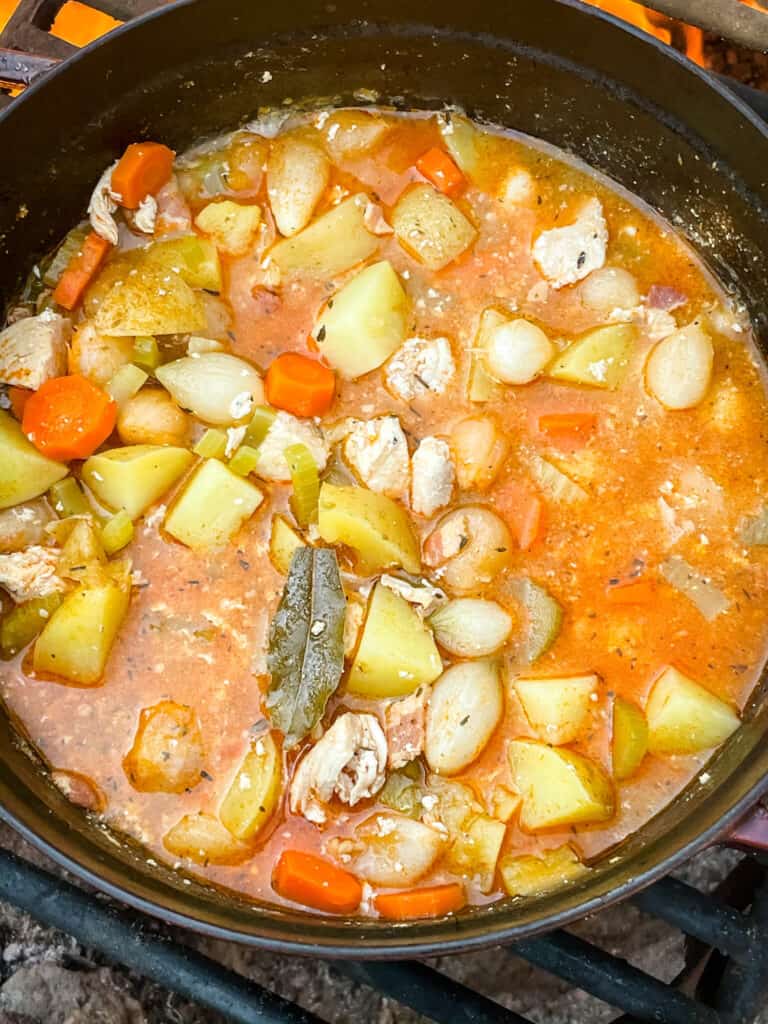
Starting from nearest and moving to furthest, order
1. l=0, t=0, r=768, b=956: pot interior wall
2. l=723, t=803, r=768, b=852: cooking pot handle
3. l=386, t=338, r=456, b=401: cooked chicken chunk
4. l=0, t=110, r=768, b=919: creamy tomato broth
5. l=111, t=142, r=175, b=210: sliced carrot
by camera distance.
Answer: l=723, t=803, r=768, b=852: cooking pot handle
l=0, t=0, r=768, b=956: pot interior wall
l=0, t=110, r=768, b=919: creamy tomato broth
l=386, t=338, r=456, b=401: cooked chicken chunk
l=111, t=142, r=175, b=210: sliced carrot

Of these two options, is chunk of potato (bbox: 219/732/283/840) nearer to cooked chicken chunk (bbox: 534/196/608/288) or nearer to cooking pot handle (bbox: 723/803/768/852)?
cooking pot handle (bbox: 723/803/768/852)

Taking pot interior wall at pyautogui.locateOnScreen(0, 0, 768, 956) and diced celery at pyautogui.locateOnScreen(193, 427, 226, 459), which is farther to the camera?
diced celery at pyautogui.locateOnScreen(193, 427, 226, 459)

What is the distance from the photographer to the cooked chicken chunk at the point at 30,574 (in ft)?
8.82

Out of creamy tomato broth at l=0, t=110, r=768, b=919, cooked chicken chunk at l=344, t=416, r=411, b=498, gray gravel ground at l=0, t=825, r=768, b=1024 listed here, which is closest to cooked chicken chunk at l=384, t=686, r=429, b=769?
creamy tomato broth at l=0, t=110, r=768, b=919

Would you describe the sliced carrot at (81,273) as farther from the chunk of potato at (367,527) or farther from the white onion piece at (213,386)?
the chunk of potato at (367,527)

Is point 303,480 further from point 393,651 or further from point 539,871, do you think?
point 539,871

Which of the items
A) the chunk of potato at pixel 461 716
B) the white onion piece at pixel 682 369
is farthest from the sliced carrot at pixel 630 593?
the white onion piece at pixel 682 369

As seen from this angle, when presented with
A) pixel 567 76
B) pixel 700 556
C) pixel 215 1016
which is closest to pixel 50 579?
pixel 215 1016

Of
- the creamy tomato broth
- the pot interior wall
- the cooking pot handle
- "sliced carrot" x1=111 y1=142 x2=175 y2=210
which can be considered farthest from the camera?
"sliced carrot" x1=111 y1=142 x2=175 y2=210

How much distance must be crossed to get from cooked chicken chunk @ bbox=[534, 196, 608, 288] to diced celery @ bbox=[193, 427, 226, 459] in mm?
948

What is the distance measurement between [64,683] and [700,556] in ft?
5.26

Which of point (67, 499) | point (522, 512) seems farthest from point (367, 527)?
point (67, 499)

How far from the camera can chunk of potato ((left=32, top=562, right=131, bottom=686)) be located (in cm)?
267

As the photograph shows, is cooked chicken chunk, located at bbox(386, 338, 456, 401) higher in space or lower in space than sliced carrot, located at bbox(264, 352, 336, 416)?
higher
